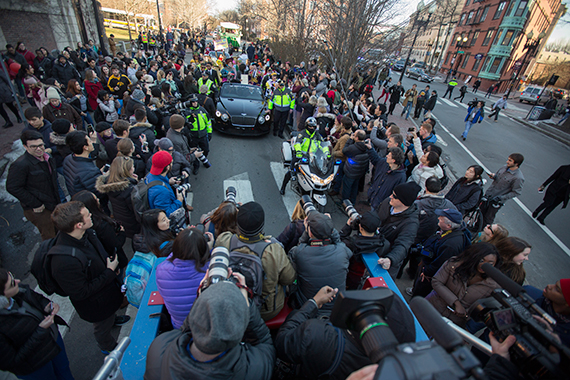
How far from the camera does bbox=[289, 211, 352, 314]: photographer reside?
2480 mm

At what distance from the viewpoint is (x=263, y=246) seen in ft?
7.64

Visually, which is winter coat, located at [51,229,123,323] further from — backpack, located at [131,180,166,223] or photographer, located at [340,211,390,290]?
photographer, located at [340,211,390,290]

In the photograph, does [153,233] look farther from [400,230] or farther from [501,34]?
[501,34]

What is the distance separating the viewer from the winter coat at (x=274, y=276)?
2.26 metres

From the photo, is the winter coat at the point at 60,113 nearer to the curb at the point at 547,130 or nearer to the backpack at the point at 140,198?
the backpack at the point at 140,198

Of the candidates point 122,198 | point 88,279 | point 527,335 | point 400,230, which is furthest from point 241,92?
point 527,335

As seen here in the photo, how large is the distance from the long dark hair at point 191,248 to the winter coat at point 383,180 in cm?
368

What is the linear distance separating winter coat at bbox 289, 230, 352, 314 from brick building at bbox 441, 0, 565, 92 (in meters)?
40.6

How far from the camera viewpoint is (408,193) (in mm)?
3309

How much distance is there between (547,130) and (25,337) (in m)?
25.0

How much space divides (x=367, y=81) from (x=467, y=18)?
39.8m

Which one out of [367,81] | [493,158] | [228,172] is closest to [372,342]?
[228,172]

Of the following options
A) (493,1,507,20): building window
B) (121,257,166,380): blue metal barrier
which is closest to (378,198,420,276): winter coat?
(121,257,166,380): blue metal barrier

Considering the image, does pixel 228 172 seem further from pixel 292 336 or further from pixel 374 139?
pixel 292 336
